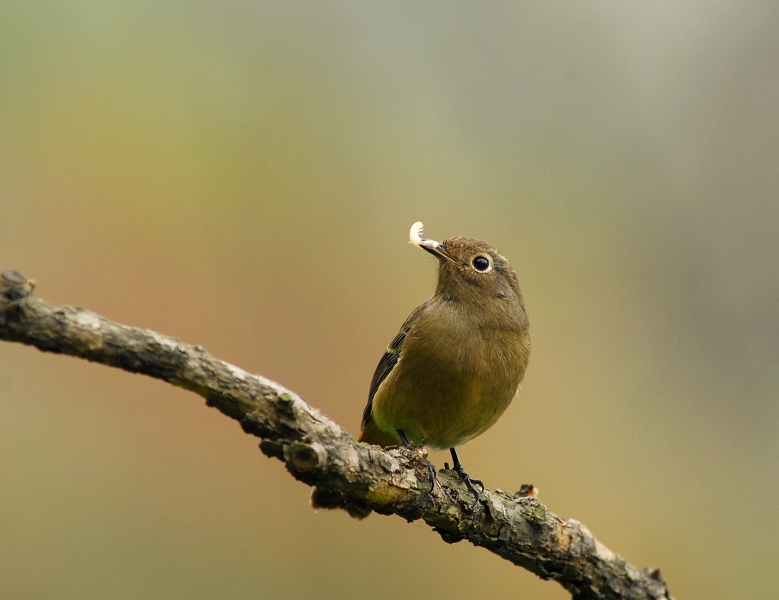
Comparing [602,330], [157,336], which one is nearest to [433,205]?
[602,330]

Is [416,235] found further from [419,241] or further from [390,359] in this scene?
[390,359]

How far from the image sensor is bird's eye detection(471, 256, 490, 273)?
486cm

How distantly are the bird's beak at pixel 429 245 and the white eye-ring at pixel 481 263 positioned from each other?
14 cm

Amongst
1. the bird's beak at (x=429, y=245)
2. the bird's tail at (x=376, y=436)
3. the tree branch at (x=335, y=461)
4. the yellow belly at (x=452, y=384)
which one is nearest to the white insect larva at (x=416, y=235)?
the bird's beak at (x=429, y=245)

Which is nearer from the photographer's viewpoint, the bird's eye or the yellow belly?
the yellow belly

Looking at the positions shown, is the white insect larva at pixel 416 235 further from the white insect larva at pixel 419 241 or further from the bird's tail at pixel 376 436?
the bird's tail at pixel 376 436

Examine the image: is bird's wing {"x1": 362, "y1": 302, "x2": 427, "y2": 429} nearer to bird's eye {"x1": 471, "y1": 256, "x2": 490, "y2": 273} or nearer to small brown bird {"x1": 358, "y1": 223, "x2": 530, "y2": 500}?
small brown bird {"x1": 358, "y1": 223, "x2": 530, "y2": 500}

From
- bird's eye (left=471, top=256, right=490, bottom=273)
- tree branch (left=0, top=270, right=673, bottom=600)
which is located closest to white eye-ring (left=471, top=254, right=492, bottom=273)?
bird's eye (left=471, top=256, right=490, bottom=273)

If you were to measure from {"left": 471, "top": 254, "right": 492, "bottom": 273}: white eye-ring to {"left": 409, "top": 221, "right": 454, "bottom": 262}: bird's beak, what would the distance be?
0.14 m

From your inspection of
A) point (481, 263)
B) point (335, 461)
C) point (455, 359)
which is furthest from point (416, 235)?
point (335, 461)

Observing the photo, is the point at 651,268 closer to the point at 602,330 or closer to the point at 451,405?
the point at 602,330

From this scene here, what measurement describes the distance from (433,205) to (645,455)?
3126mm

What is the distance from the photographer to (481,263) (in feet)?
16.0

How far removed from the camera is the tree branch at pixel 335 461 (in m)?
2.31
